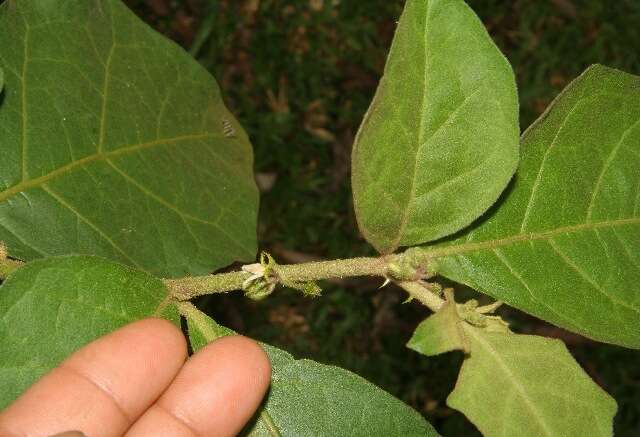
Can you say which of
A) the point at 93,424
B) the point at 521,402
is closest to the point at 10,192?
the point at 93,424

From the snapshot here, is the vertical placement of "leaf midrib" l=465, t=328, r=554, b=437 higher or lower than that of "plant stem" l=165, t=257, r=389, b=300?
lower

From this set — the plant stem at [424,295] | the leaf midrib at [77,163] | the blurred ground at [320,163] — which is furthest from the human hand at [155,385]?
the blurred ground at [320,163]

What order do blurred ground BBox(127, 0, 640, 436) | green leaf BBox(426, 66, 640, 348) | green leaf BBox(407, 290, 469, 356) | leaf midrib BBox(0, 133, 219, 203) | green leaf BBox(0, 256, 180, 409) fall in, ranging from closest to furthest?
green leaf BBox(407, 290, 469, 356), green leaf BBox(0, 256, 180, 409), green leaf BBox(426, 66, 640, 348), leaf midrib BBox(0, 133, 219, 203), blurred ground BBox(127, 0, 640, 436)

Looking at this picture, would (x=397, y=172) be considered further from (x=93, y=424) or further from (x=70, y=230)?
(x=70, y=230)

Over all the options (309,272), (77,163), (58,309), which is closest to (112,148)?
(77,163)

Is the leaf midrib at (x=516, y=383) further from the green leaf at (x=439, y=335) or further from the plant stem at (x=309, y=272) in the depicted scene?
the plant stem at (x=309, y=272)

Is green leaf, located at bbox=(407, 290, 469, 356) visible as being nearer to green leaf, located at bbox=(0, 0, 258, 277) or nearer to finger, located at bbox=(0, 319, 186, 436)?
finger, located at bbox=(0, 319, 186, 436)

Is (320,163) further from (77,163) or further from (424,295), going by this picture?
(424,295)

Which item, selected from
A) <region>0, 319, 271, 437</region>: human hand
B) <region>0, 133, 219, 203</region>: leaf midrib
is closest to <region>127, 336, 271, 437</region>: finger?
<region>0, 319, 271, 437</region>: human hand
